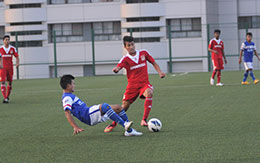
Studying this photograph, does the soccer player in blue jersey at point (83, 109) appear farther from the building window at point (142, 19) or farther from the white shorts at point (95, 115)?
the building window at point (142, 19)

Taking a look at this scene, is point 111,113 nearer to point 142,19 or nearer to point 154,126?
point 154,126

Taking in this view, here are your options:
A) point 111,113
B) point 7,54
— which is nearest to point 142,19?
point 7,54

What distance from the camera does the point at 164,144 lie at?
8.05 meters

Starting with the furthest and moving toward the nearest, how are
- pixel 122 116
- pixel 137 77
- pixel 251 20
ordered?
pixel 251 20
pixel 137 77
pixel 122 116

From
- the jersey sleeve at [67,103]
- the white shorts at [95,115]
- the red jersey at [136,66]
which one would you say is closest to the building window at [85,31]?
the red jersey at [136,66]

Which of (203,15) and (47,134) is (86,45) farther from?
(47,134)

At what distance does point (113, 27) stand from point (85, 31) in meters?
2.66

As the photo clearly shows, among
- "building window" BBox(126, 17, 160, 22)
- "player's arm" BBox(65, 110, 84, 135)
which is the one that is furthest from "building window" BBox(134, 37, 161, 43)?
"player's arm" BBox(65, 110, 84, 135)

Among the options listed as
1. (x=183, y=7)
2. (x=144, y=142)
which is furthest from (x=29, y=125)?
(x=183, y=7)

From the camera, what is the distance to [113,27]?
167 ft

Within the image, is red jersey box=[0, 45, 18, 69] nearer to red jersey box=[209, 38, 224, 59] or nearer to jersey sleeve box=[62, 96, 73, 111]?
red jersey box=[209, 38, 224, 59]

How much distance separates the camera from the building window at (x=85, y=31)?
50781mm

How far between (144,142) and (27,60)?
4285cm

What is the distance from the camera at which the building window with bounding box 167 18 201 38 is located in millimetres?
48938
